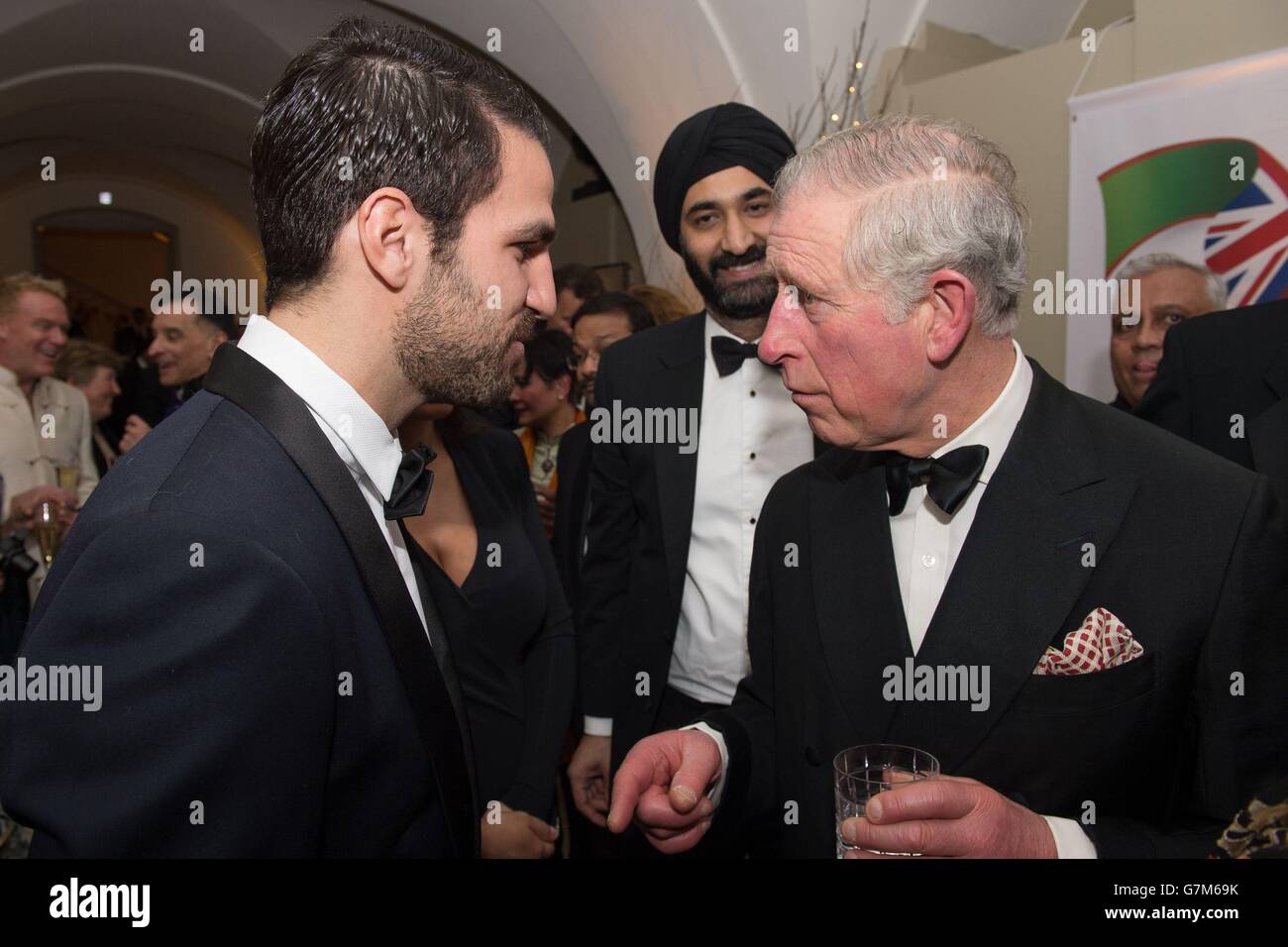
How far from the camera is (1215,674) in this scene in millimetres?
1285

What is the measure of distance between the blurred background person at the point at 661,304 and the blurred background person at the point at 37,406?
241 centimetres

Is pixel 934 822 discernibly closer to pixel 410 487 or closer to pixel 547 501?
pixel 410 487

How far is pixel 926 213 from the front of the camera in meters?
1.37

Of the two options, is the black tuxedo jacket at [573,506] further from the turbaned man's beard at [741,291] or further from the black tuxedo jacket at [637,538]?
the turbaned man's beard at [741,291]

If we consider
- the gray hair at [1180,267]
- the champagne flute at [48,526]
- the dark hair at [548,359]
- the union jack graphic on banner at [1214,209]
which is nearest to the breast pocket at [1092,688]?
the dark hair at [548,359]

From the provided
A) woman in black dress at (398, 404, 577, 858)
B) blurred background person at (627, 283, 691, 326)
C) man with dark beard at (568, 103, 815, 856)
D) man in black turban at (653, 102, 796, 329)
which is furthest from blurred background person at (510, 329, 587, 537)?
woman in black dress at (398, 404, 577, 858)

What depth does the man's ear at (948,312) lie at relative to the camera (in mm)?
1379

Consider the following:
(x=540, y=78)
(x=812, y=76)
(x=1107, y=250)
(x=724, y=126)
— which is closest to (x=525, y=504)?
(x=724, y=126)

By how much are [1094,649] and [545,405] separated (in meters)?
2.48

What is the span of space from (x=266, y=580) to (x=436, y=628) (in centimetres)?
44

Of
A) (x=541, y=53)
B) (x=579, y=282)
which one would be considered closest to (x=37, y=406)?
(x=579, y=282)

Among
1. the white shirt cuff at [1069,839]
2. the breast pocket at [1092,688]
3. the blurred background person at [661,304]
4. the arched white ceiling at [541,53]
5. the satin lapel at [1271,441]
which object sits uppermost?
the arched white ceiling at [541,53]

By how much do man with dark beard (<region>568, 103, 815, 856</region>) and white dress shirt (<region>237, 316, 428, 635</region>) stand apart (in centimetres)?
117

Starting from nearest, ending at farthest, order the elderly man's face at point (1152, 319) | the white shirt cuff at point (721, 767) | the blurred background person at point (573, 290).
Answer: the white shirt cuff at point (721, 767)
the elderly man's face at point (1152, 319)
the blurred background person at point (573, 290)
